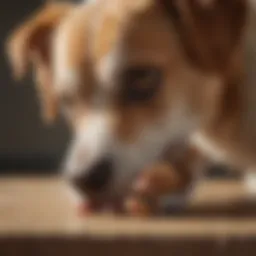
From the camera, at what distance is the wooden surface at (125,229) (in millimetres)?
663

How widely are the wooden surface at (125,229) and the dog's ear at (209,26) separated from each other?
160 mm

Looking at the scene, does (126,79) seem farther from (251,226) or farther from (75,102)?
(251,226)

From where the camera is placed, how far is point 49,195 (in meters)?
0.90

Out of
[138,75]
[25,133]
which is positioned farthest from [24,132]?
[138,75]

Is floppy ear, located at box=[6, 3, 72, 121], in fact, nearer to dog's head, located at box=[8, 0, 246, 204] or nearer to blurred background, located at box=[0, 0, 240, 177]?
dog's head, located at box=[8, 0, 246, 204]

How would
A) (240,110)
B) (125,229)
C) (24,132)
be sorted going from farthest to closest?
(24,132)
(240,110)
(125,229)

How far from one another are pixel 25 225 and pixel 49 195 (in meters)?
0.20

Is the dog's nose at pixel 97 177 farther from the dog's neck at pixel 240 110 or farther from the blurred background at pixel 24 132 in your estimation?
the blurred background at pixel 24 132

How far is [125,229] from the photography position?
69 centimetres

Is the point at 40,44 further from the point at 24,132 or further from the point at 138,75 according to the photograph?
the point at 24,132

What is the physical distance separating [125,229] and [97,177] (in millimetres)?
63

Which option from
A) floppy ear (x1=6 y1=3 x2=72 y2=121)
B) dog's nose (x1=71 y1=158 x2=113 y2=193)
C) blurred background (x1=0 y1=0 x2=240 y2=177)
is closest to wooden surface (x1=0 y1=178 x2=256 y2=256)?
dog's nose (x1=71 y1=158 x2=113 y2=193)

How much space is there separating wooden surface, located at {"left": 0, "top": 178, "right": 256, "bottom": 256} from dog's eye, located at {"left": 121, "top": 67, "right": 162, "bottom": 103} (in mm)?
125

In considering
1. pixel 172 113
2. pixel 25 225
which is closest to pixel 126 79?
pixel 172 113
